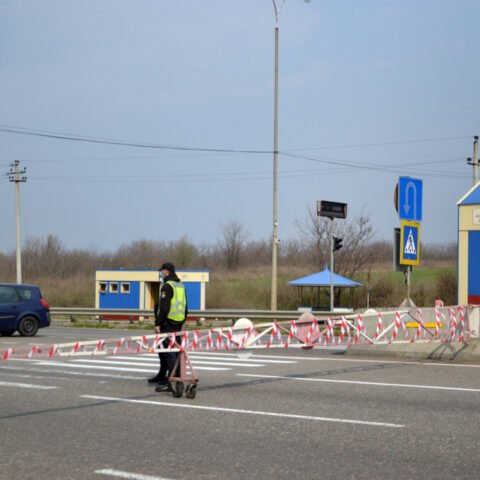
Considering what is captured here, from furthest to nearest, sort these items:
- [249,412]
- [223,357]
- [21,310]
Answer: [21,310] < [223,357] < [249,412]

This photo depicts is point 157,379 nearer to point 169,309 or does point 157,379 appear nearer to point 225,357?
point 169,309

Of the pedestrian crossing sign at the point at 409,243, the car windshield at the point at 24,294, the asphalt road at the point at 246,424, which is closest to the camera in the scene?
the asphalt road at the point at 246,424

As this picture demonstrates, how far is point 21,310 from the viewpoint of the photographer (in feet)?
85.1

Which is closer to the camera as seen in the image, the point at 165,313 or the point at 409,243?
the point at 165,313

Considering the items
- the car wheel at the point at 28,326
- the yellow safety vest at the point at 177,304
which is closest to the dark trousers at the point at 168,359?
the yellow safety vest at the point at 177,304

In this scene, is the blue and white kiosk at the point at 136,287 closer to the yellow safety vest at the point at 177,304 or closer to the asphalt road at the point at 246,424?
the asphalt road at the point at 246,424

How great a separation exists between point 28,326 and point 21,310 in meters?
0.57


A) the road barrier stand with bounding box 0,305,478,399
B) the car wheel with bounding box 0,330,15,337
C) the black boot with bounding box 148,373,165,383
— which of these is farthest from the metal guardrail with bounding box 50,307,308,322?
the black boot with bounding box 148,373,165,383

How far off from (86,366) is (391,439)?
9.11m

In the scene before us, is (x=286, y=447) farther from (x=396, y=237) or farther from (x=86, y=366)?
(x=396, y=237)

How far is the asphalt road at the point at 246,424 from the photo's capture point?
24.1 feet

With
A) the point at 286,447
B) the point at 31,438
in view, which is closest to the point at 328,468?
the point at 286,447

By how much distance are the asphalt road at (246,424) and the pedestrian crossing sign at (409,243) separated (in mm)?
3537

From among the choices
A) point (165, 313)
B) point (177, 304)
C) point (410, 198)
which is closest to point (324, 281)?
point (410, 198)
